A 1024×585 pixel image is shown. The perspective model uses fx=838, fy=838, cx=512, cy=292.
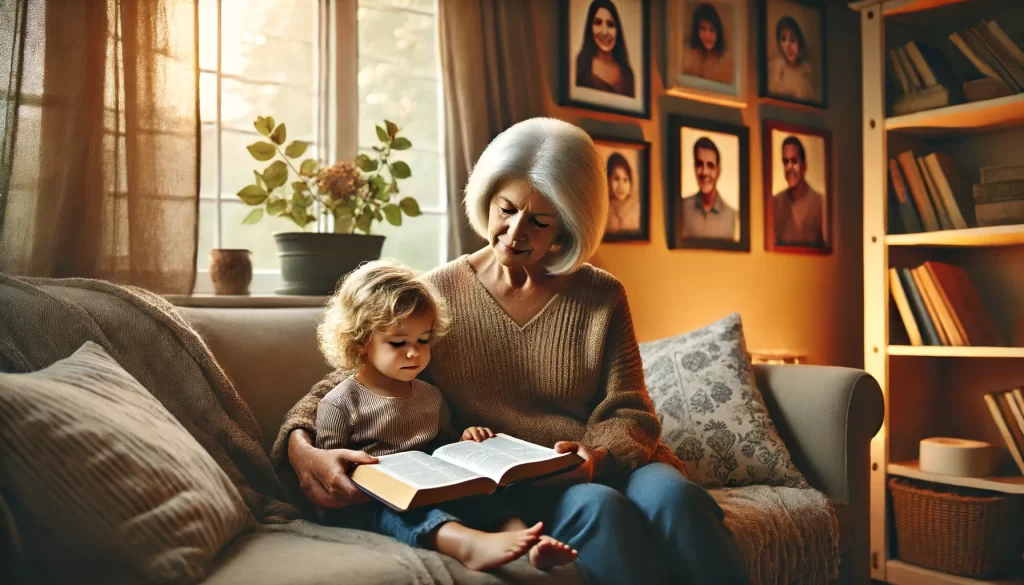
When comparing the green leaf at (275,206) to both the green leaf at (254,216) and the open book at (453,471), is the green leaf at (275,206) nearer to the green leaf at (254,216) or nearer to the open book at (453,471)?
the green leaf at (254,216)

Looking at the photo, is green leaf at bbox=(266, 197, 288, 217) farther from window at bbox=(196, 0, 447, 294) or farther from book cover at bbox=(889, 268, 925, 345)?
book cover at bbox=(889, 268, 925, 345)

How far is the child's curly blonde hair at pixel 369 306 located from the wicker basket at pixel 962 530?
1.80m

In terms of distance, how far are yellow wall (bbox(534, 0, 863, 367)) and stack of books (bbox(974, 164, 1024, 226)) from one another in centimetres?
86

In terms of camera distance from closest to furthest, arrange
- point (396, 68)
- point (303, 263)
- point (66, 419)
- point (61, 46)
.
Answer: point (66, 419), point (61, 46), point (303, 263), point (396, 68)

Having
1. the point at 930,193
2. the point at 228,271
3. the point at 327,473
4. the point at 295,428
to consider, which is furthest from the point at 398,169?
the point at 930,193

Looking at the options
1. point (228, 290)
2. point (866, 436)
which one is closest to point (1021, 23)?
point (866, 436)

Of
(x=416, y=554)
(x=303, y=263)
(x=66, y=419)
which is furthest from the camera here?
(x=303, y=263)

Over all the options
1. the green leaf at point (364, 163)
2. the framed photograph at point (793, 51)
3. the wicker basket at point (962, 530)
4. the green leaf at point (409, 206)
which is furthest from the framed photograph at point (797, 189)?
the green leaf at point (364, 163)

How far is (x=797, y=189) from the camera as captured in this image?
342 centimetres

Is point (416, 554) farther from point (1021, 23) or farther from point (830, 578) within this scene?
point (1021, 23)

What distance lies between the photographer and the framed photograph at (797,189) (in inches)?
132

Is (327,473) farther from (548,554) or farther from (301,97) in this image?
(301,97)

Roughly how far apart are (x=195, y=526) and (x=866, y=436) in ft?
4.87

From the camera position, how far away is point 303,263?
213cm
